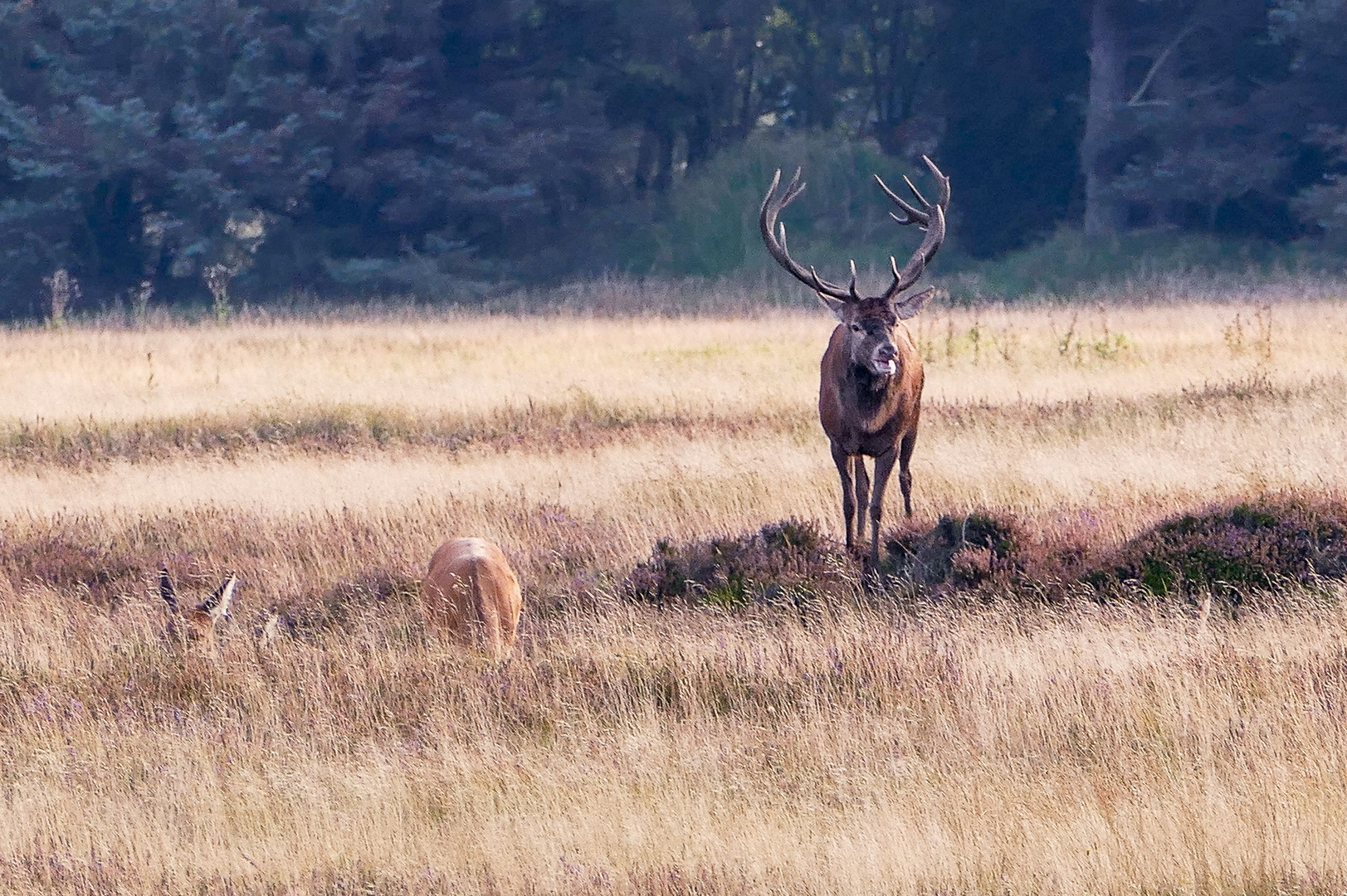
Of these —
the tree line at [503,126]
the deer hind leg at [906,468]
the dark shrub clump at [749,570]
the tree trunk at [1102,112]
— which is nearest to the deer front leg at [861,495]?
the dark shrub clump at [749,570]

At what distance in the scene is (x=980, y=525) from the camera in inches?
349

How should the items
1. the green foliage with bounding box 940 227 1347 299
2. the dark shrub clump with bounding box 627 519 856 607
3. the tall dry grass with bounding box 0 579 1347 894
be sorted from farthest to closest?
the green foliage with bounding box 940 227 1347 299 → the dark shrub clump with bounding box 627 519 856 607 → the tall dry grass with bounding box 0 579 1347 894

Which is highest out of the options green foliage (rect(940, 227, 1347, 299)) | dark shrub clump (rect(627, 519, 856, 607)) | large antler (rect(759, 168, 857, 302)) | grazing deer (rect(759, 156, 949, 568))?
large antler (rect(759, 168, 857, 302))

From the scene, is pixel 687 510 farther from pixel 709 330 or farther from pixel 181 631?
pixel 709 330

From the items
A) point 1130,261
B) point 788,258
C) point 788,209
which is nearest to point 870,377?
point 788,258

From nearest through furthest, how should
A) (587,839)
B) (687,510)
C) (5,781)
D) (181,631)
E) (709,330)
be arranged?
(587,839), (5,781), (181,631), (687,510), (709,330)

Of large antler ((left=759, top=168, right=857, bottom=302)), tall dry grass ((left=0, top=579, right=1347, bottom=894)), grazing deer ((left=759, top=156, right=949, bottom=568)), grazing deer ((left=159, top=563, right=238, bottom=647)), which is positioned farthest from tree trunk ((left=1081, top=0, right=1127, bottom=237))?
grazing deer ((left=159, top=563, right=238, bottom=647))

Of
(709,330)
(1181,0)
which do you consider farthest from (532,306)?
(1181,0)

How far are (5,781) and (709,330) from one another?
16.7 m

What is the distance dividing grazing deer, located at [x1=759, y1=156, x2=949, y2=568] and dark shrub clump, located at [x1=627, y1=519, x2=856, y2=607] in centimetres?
27

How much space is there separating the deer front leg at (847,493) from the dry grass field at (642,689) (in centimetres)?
40

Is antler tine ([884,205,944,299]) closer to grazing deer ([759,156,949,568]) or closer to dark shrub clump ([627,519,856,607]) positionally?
grazing deer ([759,156,949,568])

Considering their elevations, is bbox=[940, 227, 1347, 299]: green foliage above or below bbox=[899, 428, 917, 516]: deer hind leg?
below

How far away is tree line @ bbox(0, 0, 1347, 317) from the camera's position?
36562 millimetres
